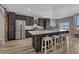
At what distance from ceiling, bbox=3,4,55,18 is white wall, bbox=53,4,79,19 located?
0.59ft

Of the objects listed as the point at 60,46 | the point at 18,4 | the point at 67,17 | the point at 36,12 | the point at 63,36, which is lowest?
the point at 60,46

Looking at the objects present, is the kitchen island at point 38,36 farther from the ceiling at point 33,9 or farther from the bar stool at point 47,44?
the ceiling at point 33,9

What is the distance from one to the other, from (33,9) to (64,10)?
1.02m

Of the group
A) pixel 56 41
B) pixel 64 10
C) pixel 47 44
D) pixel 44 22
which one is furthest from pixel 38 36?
pixel 64 10

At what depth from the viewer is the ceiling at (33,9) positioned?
2.12m

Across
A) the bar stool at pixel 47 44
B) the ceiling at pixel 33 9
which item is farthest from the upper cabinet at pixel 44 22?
the bar stool at pixel 47 44

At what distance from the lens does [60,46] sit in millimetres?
2600

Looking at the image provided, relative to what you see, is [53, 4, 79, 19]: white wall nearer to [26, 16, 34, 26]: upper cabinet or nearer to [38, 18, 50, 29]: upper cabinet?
[38, 18, 50, 29]: upper cabinet

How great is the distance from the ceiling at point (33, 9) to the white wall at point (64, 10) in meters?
0.18

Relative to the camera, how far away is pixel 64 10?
232 cm

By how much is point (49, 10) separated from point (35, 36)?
1.02m
